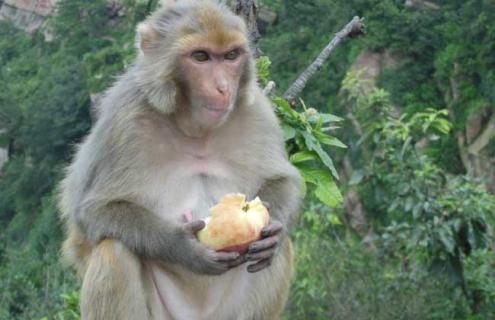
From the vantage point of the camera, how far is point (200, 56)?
3.64 metres

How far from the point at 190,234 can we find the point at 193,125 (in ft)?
1.74

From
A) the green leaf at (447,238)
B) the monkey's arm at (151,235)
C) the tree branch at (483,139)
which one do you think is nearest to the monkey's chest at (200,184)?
the monkey's arm at (151,235)

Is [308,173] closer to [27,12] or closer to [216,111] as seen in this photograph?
[216,111]

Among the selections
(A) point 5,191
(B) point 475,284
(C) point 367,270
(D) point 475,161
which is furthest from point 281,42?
(A) point 5,191

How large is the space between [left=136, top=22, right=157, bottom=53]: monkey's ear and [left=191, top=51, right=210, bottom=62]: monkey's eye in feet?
0.91

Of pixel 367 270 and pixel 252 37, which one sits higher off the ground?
pixel 252 37

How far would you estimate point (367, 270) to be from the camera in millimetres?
10438

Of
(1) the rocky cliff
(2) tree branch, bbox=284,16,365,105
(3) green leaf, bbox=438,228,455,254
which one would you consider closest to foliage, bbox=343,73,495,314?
(3) green leaf, bbox=438,228,455,254

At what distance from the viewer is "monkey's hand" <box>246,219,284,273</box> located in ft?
11.5

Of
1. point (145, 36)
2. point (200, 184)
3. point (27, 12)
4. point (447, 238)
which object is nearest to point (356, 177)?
point (447, 238)

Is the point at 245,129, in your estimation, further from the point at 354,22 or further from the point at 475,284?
the point at 475,284

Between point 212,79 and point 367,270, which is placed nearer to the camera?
point 212,79

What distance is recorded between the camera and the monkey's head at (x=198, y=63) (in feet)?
11.7

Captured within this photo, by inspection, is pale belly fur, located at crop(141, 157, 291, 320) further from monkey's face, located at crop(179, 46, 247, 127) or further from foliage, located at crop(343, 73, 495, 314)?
foliage, located at crop(343, 73, 495, 314)
